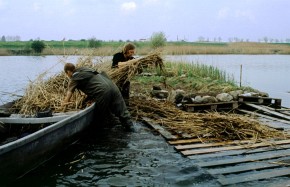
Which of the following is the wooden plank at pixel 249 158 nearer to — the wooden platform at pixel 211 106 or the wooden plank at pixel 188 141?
the wooden plank at pixel 188 141

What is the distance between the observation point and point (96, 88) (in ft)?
21.1

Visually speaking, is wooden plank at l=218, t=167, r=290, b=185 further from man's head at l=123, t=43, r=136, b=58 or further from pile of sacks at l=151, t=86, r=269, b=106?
pile of sacks at l=151, t=86, r=269, b=106

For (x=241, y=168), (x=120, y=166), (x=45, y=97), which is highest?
(x=45, y=97)

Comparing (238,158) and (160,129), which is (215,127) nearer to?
(160,129)

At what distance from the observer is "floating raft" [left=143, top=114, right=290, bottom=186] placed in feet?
15.0

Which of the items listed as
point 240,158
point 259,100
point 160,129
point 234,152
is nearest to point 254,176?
point 240,158

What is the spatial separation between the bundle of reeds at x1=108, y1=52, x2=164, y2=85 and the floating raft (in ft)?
6.41

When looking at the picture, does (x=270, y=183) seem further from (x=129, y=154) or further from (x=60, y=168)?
(x=60, y=168)

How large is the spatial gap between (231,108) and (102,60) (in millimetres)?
3835

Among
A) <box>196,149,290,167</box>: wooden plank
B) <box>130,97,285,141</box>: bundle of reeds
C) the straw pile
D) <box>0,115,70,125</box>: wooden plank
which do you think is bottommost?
<box>196,149,290,167</box>: wooden plank

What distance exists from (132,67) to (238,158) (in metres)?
3.52

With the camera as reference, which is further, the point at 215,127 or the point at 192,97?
the point at 192,97

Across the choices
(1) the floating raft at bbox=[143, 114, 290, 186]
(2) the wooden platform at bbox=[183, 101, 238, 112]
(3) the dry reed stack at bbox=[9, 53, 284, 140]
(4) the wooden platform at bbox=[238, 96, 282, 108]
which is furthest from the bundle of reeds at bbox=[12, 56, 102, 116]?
(4) the wooden platform at bbox=[238, 96, 282, 108]

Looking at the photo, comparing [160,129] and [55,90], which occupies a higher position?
[55,90]
